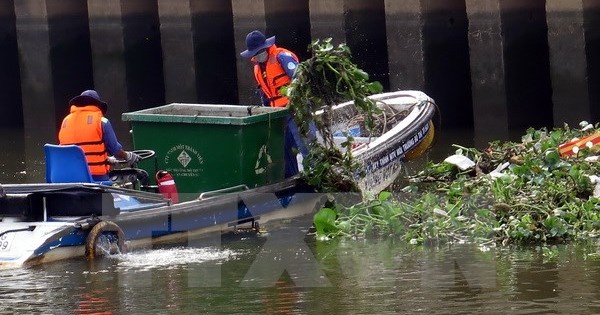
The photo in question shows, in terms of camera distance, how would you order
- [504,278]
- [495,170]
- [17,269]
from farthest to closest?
[495,170]
[17,269]
[504,278]

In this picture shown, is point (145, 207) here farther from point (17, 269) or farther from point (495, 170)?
point (495, 170)

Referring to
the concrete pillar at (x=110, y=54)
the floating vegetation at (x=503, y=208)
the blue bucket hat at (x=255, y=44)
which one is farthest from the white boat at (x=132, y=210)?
the concrete pillar at (x=110, y=54)

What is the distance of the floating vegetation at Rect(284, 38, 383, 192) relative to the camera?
47.1 ft

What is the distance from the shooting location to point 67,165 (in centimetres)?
1325

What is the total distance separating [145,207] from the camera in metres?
13.5

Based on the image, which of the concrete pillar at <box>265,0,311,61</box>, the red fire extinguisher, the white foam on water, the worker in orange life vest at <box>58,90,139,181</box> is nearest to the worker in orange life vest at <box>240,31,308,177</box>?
the red fire extinguisher

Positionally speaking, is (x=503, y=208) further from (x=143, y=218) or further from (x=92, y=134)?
(x=92, y=134)

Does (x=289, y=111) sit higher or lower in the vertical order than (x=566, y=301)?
higher

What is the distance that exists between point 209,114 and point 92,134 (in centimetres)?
184

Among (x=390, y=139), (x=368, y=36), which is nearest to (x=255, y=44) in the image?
(x=390, y=139)

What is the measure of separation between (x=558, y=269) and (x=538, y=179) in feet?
7.38

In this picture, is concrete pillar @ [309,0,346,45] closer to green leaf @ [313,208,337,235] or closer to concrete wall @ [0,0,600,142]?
concrete wall @ [0,0,600,142]

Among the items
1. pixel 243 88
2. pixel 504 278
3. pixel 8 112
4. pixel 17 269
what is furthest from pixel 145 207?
pixel 8 112

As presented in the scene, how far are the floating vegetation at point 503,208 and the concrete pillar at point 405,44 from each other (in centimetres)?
547
